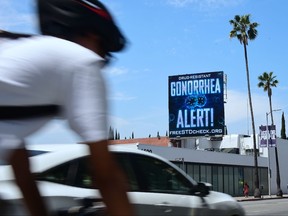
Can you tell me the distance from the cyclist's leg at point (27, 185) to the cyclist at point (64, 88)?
4.4 inches

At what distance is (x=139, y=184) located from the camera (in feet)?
20.8

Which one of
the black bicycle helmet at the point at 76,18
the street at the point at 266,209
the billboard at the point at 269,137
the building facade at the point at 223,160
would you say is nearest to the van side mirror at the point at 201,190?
the black bicycle helmet at the point at 76,18

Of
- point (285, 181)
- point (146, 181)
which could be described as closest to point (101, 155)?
point (146, 181)

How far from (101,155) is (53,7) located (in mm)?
579

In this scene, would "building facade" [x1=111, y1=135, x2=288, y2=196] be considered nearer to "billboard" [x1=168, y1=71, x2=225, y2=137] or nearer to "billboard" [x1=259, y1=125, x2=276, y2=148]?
"billboard" [x1=168, y1=71, x2=225, y2=137]

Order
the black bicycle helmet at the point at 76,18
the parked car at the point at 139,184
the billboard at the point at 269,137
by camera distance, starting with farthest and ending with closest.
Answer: the billboard at the point at 269,137, the parked car at the point at 139,184, the black bicycle helmet at the point at 76,18

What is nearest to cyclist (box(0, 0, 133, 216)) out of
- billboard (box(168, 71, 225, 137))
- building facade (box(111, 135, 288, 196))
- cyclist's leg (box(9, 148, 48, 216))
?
cyclist's leg (box(9, 148, 48, 216))

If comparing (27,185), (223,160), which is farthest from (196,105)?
(27,185)

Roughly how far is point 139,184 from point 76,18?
15.6 ft

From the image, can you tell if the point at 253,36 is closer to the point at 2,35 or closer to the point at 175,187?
the point at 175,187

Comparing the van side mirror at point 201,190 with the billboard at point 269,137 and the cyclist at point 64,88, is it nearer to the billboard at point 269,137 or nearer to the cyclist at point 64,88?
the cyclist at point 64,88

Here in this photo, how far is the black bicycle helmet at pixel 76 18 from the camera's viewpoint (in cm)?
177

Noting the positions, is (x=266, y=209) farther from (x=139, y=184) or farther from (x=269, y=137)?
(x=269, y=137)

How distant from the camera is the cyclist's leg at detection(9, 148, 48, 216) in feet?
6.23
